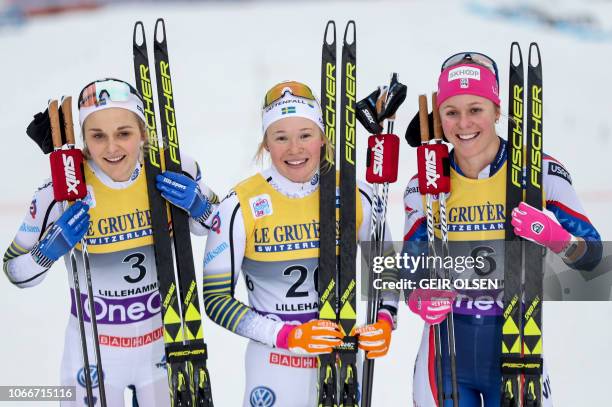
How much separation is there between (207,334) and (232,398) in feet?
3.75

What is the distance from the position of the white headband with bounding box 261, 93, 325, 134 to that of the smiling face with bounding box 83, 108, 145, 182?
571mm

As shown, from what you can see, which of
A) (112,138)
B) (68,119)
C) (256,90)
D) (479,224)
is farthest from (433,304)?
(256,90)

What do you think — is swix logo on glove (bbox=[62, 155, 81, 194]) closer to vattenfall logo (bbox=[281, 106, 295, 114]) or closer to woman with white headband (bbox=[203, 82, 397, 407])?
woman with white headband (bbox=[203, 82, 397, 407])

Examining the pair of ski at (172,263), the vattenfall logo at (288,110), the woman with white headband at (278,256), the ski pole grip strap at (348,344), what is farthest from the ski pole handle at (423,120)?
the pair of ski at (172,263)

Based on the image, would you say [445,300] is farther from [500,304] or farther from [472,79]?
[472,79]

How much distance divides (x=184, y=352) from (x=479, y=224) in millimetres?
1388

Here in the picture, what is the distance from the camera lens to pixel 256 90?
11719 mm

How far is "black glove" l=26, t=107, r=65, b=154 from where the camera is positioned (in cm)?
354

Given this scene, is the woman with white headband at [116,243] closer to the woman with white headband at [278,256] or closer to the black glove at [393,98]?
the woman with white headband at [278,256]

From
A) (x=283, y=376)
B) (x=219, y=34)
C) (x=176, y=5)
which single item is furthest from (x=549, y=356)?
(x=176, y=5)

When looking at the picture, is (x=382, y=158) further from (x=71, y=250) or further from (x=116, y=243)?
(x=71, y=250)

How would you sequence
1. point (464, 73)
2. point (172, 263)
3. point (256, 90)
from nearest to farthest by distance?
point (464, 73)
point (172, 263)
point (256, 90)

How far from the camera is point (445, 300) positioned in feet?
11.3

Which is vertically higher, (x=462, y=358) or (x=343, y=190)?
(x=343, y=190)
